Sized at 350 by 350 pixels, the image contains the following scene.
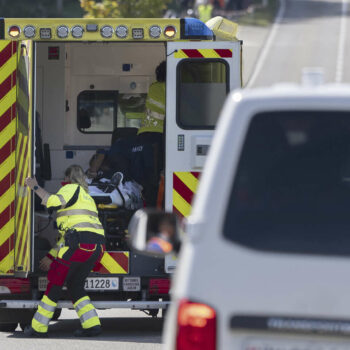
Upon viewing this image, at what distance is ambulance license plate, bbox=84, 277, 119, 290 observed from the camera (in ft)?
35.8

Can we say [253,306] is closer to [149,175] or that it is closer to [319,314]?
[319,314]

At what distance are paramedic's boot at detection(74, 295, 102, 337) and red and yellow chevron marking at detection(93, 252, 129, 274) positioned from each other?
0.38 meters

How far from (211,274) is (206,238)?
0.13 meters

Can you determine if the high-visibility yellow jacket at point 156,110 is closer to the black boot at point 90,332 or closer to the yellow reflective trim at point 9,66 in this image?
the yellow reflective trim at point 9,66

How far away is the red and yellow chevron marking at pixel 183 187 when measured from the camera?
1067cm

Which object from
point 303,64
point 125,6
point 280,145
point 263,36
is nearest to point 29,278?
point 280,145

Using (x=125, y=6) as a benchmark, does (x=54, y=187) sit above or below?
below

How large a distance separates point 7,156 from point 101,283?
1.38 meters

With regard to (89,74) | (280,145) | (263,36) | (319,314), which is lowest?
(319,314)

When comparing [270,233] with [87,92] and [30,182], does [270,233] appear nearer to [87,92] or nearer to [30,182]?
[30,182]

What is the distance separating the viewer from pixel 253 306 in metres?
4.19

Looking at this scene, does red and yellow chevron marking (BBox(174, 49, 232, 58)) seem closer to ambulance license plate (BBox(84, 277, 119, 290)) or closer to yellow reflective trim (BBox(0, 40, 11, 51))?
yellow reflective trim (BBox(0, 40, 11, 51))

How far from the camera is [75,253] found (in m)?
10.7

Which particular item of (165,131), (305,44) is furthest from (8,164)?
(305,44)
